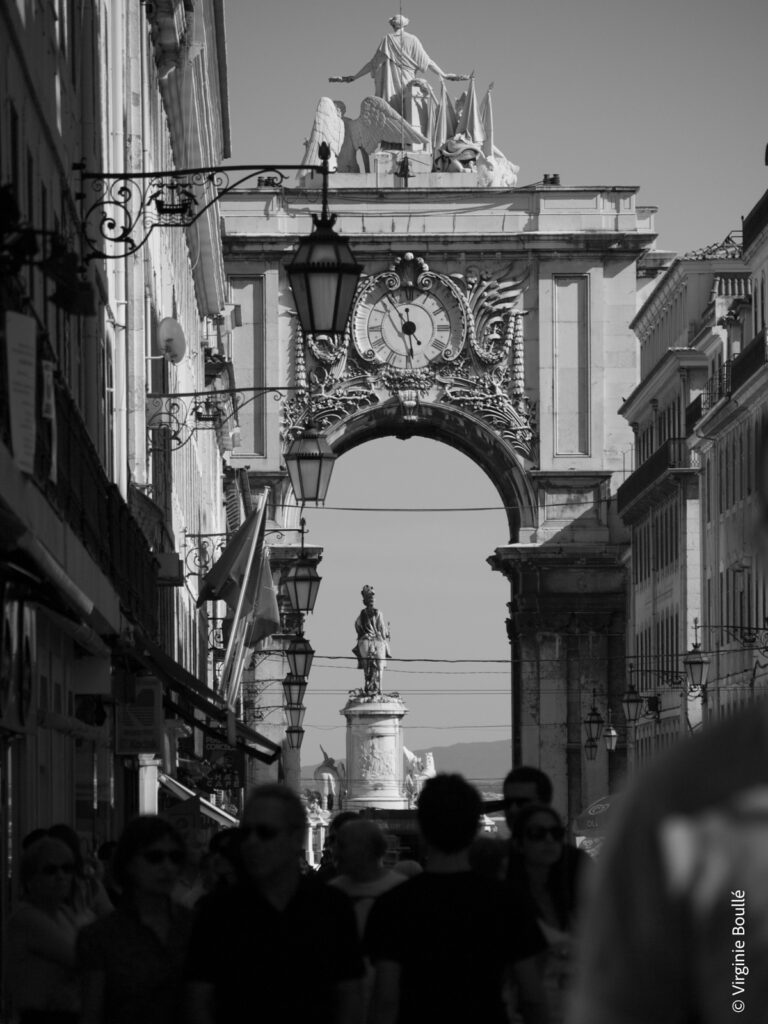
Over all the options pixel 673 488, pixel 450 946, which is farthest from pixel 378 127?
pixel 450 946

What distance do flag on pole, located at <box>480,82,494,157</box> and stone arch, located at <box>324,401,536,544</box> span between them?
8.55 meters

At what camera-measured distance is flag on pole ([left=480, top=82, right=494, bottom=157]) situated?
75.1 m

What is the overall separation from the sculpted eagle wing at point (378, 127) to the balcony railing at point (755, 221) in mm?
17305

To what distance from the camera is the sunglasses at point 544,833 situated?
854cm

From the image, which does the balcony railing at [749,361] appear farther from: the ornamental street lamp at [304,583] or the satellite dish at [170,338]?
the satellite dish at [170,338]

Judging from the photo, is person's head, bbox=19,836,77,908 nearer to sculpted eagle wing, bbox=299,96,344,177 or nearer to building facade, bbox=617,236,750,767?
building facade, bbox=617,236,750,767

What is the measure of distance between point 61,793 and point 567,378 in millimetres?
52220

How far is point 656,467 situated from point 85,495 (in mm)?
53819

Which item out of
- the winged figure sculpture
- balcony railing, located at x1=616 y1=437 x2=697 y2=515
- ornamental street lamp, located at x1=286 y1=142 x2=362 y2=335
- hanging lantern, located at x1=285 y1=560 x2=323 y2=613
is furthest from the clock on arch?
ornamental street lamp, located at x1=286 y1=142 x2=362 y2=335

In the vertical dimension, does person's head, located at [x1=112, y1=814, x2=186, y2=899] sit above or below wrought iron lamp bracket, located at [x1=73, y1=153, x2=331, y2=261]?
below

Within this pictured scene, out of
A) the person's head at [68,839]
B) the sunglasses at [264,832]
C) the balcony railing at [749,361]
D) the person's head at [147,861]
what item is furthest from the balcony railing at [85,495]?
the balcony railing at [749,361]

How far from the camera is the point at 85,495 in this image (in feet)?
64.8

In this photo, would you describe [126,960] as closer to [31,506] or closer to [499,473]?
[31,506]

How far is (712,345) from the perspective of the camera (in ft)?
224
